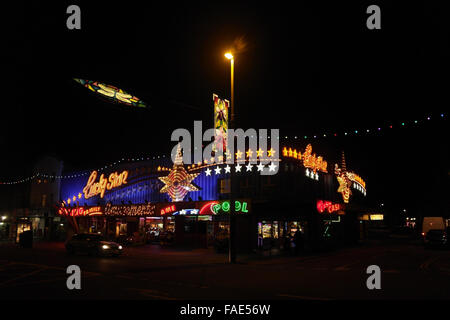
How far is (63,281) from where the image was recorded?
12.7 meters

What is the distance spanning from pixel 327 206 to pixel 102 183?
21907 mm

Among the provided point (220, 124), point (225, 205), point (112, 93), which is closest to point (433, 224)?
point (225, 205)

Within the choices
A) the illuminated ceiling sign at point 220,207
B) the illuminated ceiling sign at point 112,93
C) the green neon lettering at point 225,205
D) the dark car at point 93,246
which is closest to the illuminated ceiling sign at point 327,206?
the illuminated ceiling sign at point 220,207

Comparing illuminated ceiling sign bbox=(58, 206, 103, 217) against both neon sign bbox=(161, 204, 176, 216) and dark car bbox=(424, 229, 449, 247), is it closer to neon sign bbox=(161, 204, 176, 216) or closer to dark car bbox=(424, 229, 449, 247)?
neon sign bbox=(161, 204, 176, 216)

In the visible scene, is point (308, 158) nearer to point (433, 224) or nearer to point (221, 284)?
point (433, 224)

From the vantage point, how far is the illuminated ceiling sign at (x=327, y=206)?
93.8 feet

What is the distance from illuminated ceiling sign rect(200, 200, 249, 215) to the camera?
86.6 ft

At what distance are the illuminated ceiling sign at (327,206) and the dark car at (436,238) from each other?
7.34m

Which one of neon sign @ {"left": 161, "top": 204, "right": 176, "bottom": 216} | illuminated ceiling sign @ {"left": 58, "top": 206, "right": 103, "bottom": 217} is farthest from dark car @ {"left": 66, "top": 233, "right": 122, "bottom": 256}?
illuminated ceiling sign @ {"left": 58, "top": 206, "right": 103, "bottom": 217}

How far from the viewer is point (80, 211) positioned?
3928 cm

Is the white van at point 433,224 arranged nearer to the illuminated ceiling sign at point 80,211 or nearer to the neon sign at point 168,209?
the neon sign at point 168,209
